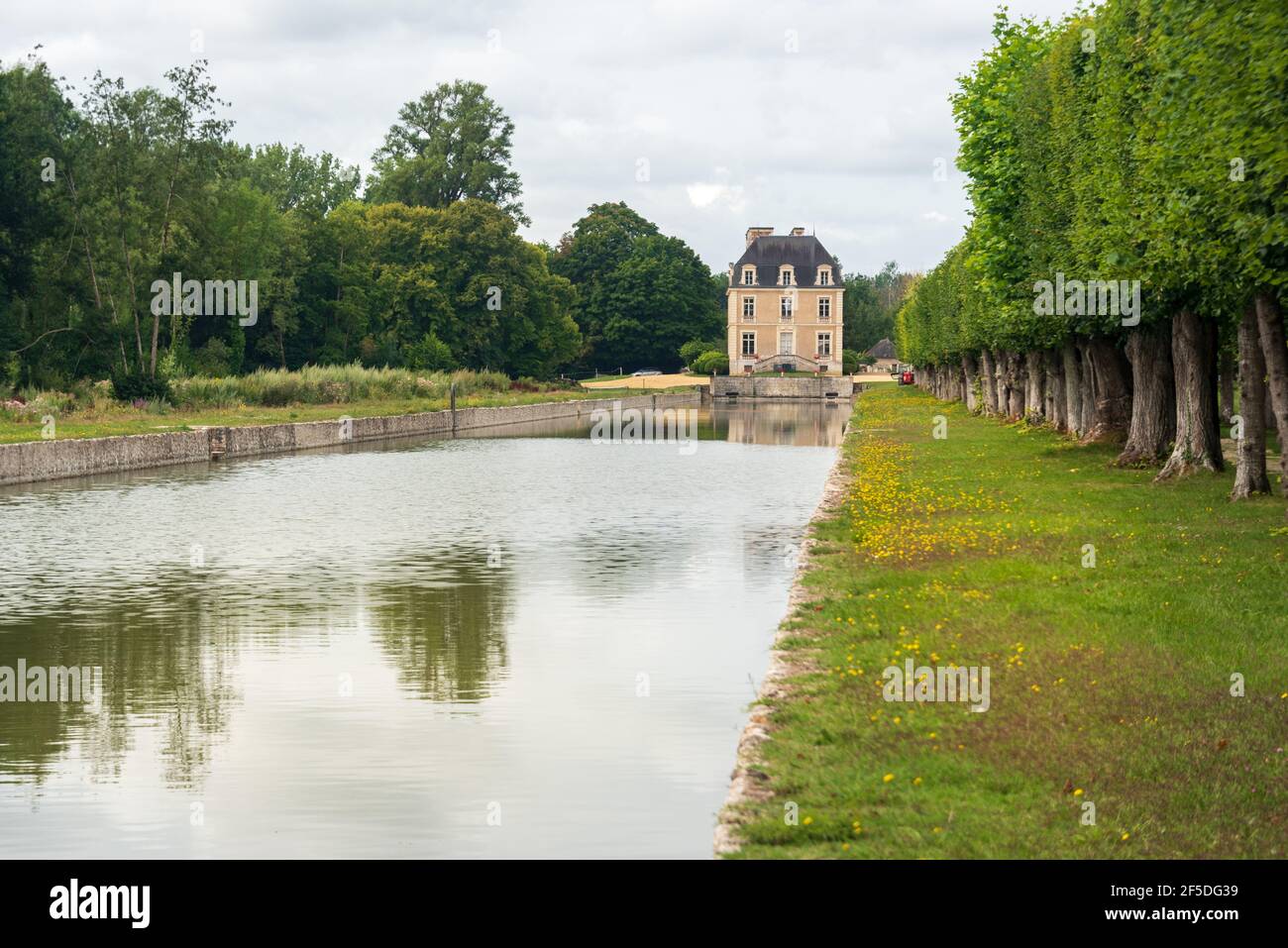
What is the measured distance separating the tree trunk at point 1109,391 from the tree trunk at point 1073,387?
226cm

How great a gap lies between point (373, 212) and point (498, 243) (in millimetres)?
9163

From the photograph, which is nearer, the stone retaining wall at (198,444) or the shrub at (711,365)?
the stone retaining wall at (198,444)

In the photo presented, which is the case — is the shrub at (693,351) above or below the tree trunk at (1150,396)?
above

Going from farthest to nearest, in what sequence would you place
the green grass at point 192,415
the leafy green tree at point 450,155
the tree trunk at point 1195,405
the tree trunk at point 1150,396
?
the leafy green tree at point 450,155, the green grass at point 192,415, the tree trunk at point 1150,396, the tree trunk at point 1195,405

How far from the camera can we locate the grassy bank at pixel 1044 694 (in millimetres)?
8102

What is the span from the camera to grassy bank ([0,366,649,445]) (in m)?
46.0

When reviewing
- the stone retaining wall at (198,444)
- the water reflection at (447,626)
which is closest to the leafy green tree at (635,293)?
the stone retaining wall at (198,444)

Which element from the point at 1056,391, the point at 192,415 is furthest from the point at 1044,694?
the point at 192,415

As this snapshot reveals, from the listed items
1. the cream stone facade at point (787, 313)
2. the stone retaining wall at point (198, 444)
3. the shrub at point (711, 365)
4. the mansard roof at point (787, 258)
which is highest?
the mansard roof at point (787, 258)

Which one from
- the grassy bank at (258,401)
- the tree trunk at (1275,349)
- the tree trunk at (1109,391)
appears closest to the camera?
the tree trunk at (1275,349)

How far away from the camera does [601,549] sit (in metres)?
23.8

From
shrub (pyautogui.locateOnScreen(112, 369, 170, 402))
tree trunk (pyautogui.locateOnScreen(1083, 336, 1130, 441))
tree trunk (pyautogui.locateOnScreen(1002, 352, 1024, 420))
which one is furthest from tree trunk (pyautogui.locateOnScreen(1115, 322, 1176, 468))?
shrub (pyautogui.locateOnScreen(112, 369, 170, 402))

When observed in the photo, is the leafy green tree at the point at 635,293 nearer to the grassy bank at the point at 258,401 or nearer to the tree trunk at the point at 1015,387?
the grassy bank at the point at 258,401

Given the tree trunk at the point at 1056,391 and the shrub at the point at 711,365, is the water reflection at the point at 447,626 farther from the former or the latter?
the shrub at the point at 711,365
